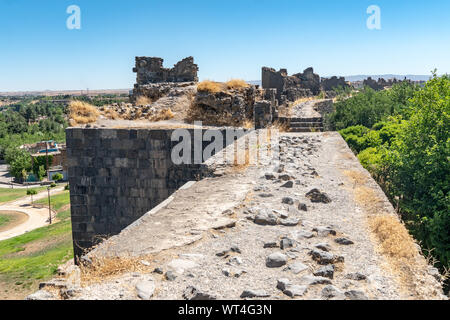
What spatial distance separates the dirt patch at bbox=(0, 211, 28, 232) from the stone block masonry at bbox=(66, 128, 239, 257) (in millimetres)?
21773

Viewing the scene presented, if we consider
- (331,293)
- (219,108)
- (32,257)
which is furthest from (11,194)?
(331,293)

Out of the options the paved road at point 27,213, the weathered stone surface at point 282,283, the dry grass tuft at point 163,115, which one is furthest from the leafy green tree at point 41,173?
the weathered stone surface at point 282,283

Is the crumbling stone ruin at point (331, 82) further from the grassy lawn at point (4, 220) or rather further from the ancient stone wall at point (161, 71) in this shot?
the grassy lawn at point (4, 220)

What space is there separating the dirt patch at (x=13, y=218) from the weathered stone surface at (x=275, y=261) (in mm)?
28026

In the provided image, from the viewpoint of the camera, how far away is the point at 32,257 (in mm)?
16859

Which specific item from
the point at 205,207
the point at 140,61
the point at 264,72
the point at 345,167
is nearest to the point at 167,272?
the point at 205,207

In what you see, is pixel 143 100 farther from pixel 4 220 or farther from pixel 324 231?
pixel 4 220

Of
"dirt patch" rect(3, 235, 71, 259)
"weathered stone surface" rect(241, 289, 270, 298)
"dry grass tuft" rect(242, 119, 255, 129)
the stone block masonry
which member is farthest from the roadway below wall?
"dirt patch" rect(3, 235, 71, 259)

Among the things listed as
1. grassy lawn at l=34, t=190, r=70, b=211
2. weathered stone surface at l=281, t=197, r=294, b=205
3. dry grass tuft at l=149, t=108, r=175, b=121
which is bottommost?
grassy lawn at l=34, t=190, r=70, b=211

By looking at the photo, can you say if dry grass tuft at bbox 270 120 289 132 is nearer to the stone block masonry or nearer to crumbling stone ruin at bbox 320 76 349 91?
the stone block masonry

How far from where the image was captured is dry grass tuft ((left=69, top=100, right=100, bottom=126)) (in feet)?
33.3

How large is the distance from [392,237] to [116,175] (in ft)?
20.3

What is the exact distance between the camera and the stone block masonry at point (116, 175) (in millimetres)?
8055
